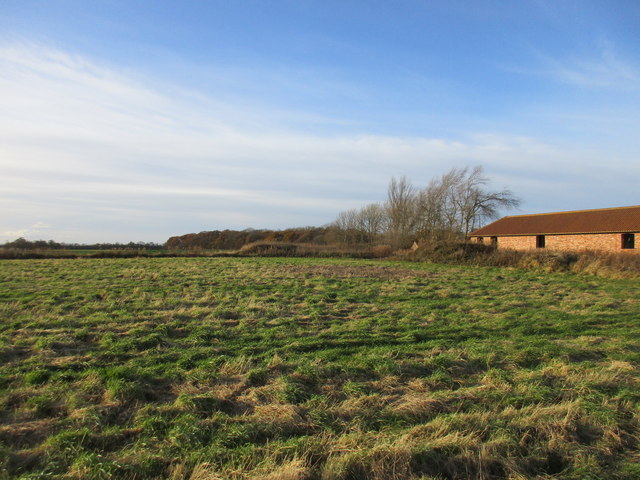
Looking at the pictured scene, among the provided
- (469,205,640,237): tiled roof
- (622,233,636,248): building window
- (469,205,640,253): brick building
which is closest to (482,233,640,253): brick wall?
(469,205,640,253): brick building

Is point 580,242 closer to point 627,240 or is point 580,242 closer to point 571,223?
point 571,223

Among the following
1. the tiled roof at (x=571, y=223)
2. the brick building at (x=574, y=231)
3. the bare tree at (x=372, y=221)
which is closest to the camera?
the brick building at (x=574, y=231)

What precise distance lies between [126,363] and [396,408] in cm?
419

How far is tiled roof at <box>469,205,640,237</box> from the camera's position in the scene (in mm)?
30719

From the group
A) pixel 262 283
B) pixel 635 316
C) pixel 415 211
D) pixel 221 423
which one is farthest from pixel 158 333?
pixel 415 211

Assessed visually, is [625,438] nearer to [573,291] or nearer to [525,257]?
[573,291]

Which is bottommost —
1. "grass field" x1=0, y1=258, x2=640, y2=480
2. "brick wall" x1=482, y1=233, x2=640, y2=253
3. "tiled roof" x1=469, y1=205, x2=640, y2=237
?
"grass field" x1=0, y1=258, x2=640, y2=480

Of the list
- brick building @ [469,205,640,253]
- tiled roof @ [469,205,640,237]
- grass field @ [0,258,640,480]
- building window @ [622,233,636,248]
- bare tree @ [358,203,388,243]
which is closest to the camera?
grass field @ [0,258,640,480]

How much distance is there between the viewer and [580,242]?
3288cm

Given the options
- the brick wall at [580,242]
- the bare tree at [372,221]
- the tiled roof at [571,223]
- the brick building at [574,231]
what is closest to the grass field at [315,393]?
the brick wall at [580,242]

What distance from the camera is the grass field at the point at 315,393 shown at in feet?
11.1

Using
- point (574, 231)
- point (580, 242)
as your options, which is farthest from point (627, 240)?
point (574, 231)

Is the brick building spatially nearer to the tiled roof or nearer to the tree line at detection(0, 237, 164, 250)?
the tiled roof

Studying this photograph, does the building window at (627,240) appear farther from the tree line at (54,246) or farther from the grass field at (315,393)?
the tree line at (54,246)
